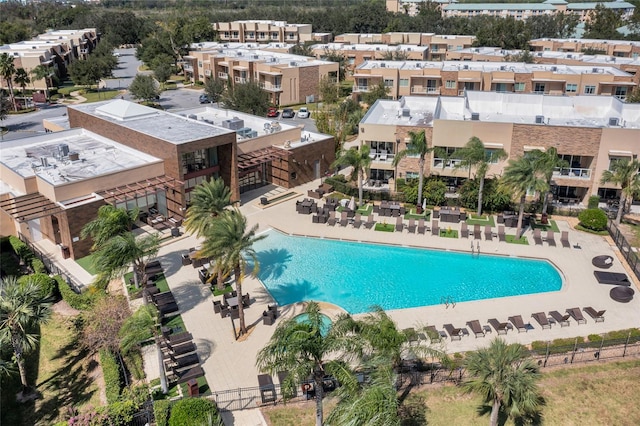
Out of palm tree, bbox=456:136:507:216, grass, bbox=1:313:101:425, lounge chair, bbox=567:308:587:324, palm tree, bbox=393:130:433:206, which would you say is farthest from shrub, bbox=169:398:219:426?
palm tree, bbox=456:136:507:216

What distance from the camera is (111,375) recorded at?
21.4 metres

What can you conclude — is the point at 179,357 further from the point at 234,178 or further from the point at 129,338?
the point at 234,178

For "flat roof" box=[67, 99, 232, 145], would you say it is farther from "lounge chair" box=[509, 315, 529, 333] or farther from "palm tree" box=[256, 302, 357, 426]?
"lounge chair" box=[509, 315, 529, 333]

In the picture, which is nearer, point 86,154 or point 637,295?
point 637,295

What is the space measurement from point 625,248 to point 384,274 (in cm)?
1579

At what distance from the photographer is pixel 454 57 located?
9244 centimetres

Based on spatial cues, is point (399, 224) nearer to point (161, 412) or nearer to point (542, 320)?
point (542, 320)

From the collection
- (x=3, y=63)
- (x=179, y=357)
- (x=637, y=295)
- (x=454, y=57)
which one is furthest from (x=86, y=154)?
(x=454, y=57)

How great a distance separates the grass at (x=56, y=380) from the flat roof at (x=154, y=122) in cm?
1561

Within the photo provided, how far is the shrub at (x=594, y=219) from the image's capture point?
35312 mm

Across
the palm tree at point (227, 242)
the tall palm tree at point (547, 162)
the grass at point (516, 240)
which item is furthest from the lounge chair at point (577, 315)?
the palm tree at point (227, 242)

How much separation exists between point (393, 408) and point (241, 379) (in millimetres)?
9079

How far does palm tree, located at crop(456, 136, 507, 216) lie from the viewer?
35.8 metres

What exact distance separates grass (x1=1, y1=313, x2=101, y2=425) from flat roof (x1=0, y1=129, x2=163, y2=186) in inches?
456
